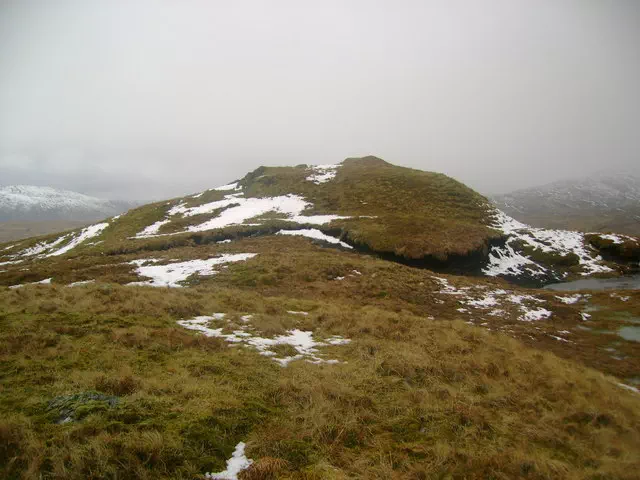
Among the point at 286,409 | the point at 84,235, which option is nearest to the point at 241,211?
the point at 84,235

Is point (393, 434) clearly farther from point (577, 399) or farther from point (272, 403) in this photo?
point (577, 399)

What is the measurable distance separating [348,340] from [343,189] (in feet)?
170

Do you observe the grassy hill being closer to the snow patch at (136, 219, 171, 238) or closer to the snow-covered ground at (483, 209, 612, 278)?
the snow-covered ground at (483, 209, 612, 278)

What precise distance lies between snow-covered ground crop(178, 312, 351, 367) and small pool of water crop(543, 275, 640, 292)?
29.0 metres

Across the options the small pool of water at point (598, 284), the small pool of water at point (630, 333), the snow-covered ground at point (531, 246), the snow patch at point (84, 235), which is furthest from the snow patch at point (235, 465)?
the snow patch at point (84, 235)

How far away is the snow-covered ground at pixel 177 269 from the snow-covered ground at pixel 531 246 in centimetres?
2570

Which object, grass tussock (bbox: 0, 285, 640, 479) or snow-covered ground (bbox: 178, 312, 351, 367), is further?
snow-covered ground (bbox: 178, 312, 351, 367)

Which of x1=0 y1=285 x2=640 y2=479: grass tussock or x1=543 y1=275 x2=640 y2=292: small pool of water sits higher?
x1=0 y1=285 x2=640 y2=479: grass tussock

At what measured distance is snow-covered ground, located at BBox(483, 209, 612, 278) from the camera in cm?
3553

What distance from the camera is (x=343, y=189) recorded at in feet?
203

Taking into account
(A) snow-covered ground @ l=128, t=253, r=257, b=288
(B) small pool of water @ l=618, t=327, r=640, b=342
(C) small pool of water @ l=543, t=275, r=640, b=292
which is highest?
(A) snow-covered ground @ l=128, t=253, r=257, b=288

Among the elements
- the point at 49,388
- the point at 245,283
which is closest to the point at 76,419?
the point at 49,388

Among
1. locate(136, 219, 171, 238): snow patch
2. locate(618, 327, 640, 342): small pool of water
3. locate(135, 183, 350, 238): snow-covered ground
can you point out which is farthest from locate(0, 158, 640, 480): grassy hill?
locate(136, 219, 171, 238): snow patch

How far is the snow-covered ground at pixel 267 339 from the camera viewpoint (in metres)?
9.74
